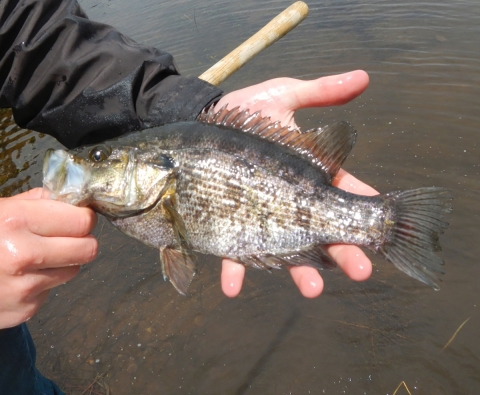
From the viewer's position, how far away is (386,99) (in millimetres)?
7312

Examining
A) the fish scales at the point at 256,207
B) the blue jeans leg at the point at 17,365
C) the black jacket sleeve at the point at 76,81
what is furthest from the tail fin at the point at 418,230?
the blue jeans leg at the point at 17,365

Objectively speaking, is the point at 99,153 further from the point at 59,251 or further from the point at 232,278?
the point at 232,278

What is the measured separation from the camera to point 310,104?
3.15 meters

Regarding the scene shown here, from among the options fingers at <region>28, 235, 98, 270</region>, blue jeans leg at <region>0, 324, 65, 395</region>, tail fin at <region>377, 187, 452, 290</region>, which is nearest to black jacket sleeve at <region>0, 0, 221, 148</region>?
fingers at <region>28, 235, 98, 270</region>

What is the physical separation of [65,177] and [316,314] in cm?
303

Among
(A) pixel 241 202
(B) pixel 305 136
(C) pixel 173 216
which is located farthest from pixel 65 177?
(B) pixel 305 136

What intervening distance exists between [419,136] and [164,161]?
528 centimetres

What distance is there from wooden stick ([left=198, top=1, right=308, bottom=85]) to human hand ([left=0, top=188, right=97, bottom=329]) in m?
2.28

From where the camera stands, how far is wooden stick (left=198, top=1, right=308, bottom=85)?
12.7 feet

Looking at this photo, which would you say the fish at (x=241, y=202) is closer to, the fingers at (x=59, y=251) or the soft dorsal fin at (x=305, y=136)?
the soft dorsal fin at (x=305, y=136)

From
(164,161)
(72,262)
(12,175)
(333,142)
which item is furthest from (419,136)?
(12,175)

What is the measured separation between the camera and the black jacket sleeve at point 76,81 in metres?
2.91

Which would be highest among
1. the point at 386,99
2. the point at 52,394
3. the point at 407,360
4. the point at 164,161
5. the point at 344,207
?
the point at 164,161

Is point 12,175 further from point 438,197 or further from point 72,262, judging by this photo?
point 438,197
